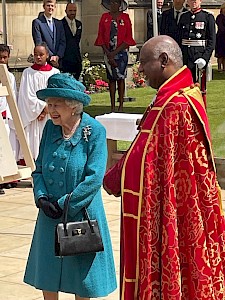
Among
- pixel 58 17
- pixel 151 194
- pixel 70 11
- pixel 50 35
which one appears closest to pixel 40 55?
pixel 50 35

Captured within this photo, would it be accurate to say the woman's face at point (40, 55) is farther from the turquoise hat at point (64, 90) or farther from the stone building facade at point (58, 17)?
the stone building facade at point (58, 17)

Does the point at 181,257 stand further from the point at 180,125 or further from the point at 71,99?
the point at 71,99

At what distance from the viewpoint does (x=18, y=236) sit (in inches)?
336

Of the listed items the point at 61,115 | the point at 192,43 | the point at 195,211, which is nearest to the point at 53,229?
the point at 61,115

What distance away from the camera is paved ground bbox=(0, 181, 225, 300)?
6781 millimetres

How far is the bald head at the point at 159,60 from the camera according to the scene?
4559 mm

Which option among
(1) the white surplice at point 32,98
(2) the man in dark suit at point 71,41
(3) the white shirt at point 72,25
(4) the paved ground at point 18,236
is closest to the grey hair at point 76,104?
(4) the paved ground at point 18,236

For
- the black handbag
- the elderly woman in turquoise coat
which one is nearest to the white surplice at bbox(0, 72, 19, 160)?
the elderly woman in turquoise coat

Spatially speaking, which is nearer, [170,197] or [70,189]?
[170,197]

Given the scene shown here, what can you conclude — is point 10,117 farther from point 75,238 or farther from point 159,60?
point 159,60

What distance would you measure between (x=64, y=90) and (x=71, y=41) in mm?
10429

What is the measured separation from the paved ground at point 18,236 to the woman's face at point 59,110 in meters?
1.92

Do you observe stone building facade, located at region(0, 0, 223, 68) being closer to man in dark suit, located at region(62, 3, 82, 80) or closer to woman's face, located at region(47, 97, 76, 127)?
man in dark suit, located at region(62, 3, 82, 80)

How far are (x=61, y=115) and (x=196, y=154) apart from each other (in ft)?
3.18
